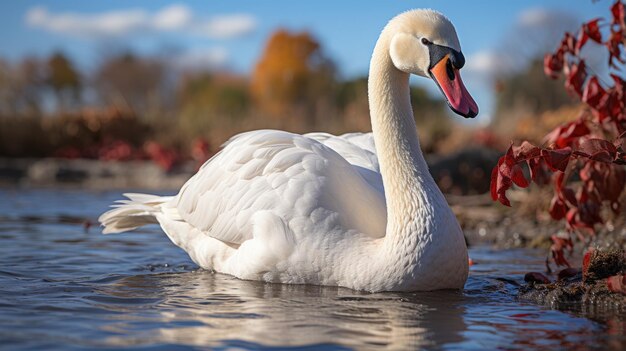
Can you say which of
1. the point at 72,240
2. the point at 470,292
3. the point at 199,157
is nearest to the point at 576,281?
the point at 470,292

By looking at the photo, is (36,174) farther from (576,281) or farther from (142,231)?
(576,281)

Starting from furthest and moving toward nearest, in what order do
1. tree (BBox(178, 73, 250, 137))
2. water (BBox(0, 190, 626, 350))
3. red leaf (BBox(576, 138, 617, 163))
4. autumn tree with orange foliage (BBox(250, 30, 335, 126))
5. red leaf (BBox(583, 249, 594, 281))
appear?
tree (BBox(178, 73, 250, 137)) → autumn tree with orange foliage (BBox(250, 30, 335, 126)) → red leaf (BBox(583, 249, 594, 281)) → red leaf (BBox(576, 138, 617, 163)) → water (BBox(0, 190, 626, 350))

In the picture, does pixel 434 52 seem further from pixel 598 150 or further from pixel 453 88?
pixel 598 150

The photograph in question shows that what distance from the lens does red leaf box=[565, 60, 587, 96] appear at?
519 cm

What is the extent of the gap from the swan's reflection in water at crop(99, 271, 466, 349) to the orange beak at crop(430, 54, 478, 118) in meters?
0.99

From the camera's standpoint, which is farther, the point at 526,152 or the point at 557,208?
the point at 557,208

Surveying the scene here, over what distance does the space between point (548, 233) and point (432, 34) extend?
136 inches

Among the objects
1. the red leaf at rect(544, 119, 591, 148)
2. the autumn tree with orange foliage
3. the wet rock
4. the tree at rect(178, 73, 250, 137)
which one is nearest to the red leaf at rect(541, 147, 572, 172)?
the wet rock

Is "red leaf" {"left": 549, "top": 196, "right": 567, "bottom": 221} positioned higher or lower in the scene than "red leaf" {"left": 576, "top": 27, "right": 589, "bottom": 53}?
lower

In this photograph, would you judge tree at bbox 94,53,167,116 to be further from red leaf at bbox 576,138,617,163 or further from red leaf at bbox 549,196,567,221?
red leaf at bbox 576,138,617,163

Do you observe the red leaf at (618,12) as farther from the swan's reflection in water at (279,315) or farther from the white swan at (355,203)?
the swan's reflection in water at (279,315)

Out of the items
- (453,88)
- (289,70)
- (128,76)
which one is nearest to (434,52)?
(453,88)

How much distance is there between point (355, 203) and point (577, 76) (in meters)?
1.66

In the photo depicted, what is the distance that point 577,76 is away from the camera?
17.1ft
